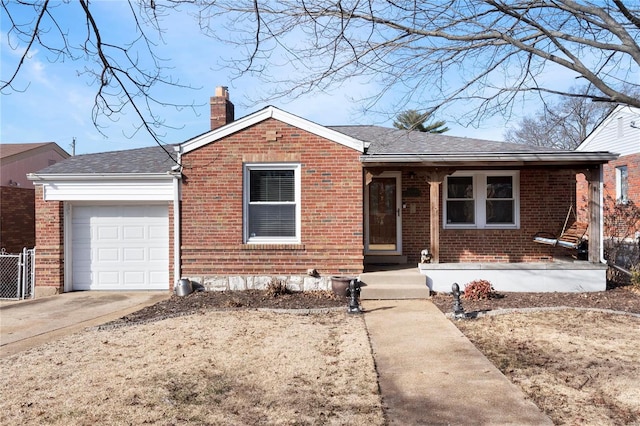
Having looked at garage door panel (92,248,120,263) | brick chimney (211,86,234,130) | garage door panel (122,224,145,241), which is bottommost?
garage door panel (92,248,120,263)

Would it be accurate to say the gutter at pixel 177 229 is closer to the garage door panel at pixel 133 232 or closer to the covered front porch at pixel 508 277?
the garage door panel at pixel 133 232

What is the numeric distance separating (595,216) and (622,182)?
10440 mm

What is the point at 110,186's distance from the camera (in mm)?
10586

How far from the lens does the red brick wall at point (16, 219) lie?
12773 millimetres

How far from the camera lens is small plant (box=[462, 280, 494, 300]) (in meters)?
8.66

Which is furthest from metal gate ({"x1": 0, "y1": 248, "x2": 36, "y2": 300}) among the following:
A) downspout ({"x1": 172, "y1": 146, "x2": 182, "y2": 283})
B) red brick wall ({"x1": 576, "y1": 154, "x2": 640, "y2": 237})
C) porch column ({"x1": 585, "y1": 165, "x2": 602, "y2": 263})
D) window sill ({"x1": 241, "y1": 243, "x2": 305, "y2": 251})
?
red brick wall ({"x1": 576, "y1": 154, "x2": 640, "y2": 237})

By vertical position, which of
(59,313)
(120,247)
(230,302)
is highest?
(120,247)

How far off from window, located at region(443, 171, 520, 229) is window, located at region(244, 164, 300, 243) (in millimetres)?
3938

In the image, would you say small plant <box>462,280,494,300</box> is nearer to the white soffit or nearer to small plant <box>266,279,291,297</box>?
small plant <box>266,279,291,297</box>

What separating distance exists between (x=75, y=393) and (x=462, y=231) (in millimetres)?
8976

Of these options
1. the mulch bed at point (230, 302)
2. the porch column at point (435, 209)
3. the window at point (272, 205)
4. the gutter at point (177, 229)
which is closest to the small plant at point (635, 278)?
the porch column at point (435, 209)

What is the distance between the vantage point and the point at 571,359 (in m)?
5.20

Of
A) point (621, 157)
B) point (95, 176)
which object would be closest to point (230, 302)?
point (95, 176)

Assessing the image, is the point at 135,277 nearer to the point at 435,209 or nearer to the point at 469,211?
the point at 435,209
